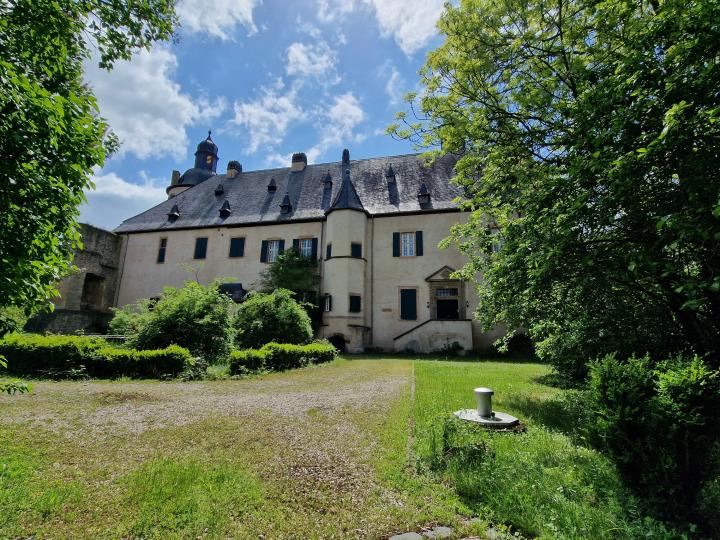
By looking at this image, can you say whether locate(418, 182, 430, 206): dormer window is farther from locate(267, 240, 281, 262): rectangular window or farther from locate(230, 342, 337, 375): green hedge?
locate(230, 342, 337, 375): green hedge

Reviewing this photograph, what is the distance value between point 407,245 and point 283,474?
61.5 ft

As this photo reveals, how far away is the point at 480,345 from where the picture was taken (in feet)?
64.2

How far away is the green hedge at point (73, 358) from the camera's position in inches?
346

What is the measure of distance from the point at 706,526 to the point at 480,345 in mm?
17207

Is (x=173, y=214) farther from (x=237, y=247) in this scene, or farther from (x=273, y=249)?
(x=273, y=249)

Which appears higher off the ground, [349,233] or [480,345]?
[349,233]

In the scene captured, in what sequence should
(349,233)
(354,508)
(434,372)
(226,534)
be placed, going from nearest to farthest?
(226,534) < (354,508) < (434,372) < (349,233)

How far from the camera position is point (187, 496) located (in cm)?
318

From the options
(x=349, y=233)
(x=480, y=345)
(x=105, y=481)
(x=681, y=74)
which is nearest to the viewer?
(x=105, y=481)

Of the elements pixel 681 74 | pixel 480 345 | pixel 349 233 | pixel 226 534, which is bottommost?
pixel 226 534

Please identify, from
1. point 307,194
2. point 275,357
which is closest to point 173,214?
point 307,194

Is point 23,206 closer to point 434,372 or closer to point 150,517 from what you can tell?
point 150,517

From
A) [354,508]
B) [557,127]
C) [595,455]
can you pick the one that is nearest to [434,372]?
[595,455]

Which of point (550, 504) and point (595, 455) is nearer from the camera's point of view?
point (550, 504)
